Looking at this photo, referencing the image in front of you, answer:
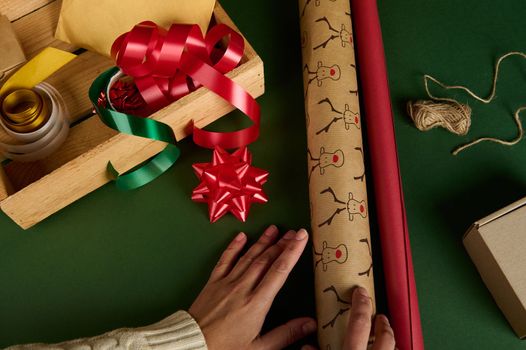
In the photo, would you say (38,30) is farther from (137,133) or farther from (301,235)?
(301,235)

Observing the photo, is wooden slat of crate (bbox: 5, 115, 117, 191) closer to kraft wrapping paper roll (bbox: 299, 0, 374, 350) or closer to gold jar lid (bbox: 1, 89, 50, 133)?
gold jar lid (bbox: 1, 89, 50, 133)

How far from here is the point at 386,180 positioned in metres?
0.73

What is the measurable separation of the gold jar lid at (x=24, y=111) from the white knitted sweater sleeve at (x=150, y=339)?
28 centimetres

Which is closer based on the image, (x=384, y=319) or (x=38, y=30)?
(x=384, y=319)

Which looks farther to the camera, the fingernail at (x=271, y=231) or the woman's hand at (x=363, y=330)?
the fingernail at (x=271, y=231)

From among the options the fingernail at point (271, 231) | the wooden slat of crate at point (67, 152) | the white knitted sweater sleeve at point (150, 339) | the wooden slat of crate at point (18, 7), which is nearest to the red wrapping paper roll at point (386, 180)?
the fingernail at point (271, 231)

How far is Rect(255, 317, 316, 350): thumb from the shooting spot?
68cm

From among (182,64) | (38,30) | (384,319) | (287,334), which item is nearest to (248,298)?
(287,334)

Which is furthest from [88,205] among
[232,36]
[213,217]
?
[232,36]

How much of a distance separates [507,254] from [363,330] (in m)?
0.21

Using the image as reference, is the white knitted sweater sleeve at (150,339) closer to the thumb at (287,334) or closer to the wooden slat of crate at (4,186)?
the thumb at (287,334)

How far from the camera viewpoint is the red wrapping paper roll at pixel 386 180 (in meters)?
0.67

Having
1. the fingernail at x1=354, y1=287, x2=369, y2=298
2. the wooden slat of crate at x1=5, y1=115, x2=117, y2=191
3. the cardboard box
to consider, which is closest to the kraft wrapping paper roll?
the fingernail at x1=354, y1=287, x2=369, y2=298

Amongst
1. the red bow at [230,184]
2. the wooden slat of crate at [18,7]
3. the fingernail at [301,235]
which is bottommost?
the fingernail at [301,235]
